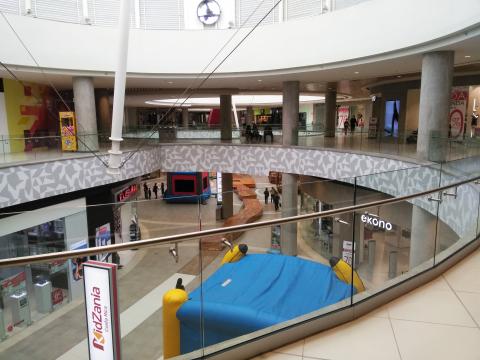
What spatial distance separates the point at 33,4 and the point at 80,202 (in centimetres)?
675

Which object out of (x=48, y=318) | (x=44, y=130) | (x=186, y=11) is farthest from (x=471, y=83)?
(x=44, y=130)

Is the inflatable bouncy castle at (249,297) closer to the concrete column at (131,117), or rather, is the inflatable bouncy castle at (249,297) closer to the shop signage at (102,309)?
the shop signage at (102,309)

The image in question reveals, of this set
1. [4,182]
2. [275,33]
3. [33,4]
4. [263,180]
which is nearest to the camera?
[4,182]

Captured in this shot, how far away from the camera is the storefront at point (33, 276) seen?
295cm

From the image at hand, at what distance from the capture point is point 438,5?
31.4ft

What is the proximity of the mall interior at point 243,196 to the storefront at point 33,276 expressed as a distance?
1.5 inches

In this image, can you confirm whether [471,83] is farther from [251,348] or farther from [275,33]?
[251,348]

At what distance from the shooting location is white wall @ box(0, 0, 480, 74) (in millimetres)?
10328

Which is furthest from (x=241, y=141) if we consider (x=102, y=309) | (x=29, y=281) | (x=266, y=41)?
(x=102, y=309)

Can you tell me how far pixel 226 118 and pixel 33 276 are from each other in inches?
735

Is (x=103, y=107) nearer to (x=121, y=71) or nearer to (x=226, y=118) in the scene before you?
(x=226, y=118)

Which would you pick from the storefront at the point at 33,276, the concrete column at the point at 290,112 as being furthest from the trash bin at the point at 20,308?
the concrete column at the point at 290,112

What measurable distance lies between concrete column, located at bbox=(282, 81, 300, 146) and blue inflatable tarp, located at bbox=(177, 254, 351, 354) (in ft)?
38.6

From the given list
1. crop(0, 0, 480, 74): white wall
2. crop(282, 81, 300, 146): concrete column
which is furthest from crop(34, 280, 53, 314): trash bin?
A: crop(282, 81, 300, 146): concrete column
